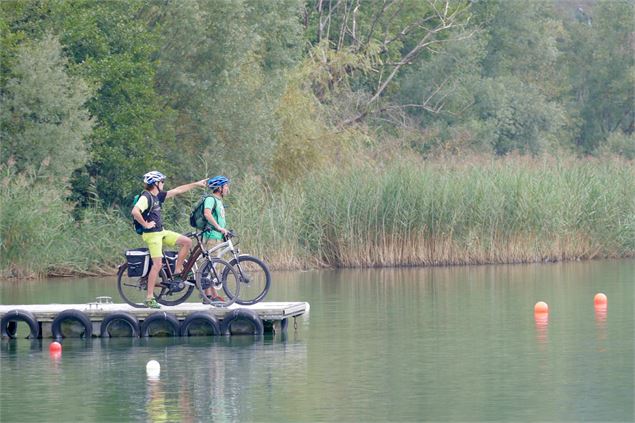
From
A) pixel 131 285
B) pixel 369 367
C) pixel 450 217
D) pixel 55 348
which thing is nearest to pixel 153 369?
pixel 369 367

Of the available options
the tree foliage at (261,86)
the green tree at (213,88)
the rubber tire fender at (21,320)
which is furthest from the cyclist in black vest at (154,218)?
the green tree at (213,88)

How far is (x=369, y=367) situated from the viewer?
16156 mm

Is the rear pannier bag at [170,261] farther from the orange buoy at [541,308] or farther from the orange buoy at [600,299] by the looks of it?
the orange buoy at [600,299]

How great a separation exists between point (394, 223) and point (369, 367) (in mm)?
14807

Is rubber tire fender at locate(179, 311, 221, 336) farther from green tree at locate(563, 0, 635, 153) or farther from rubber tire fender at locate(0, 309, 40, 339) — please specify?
green tree at locate(563, 0, 635, 153)

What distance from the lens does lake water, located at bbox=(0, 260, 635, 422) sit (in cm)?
1359

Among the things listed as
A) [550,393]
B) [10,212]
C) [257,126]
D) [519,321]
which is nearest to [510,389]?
[550,393]

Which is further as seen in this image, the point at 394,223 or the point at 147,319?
the point at 394,223

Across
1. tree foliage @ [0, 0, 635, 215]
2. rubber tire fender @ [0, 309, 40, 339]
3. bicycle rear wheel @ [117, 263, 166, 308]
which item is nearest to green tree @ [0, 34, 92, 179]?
tree foliage @ [0, 0, 635, 215]

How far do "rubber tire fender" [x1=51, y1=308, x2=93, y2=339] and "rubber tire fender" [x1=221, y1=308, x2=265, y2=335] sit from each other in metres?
1.84

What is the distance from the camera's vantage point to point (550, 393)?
1422 centimetres

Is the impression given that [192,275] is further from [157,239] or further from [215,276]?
[157,239]

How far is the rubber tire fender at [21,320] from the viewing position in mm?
19156

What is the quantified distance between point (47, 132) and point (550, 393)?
18.9 metres
